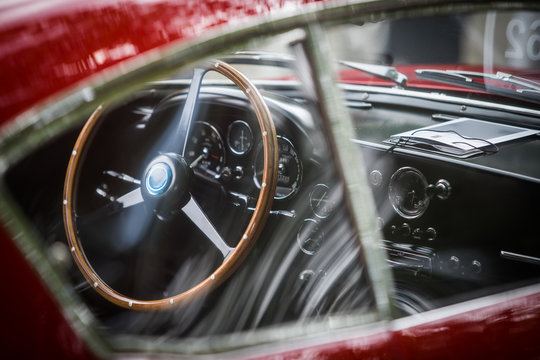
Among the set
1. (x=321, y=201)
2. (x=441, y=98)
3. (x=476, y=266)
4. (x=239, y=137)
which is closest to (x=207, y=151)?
(x=239, y=137)

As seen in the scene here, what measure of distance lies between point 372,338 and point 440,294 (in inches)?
15.0

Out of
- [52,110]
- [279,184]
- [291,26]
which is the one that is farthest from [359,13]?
[279,184]

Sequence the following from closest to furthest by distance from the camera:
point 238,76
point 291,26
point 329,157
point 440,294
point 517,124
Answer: point 291,26 < point 329,157 < point 440,294 < point 238,76 < point 517,124

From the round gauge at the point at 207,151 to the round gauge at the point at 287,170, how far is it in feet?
0.83

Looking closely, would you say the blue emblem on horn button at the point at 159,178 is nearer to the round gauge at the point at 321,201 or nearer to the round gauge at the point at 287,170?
the round gauge at the point at 287,170

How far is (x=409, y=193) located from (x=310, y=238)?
1.87 ft

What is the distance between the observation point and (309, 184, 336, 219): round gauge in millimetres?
1216

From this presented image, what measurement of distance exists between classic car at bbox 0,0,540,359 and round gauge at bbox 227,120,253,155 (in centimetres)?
1

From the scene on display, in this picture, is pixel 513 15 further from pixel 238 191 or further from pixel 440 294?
pixel 238 191

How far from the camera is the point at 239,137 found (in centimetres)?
180

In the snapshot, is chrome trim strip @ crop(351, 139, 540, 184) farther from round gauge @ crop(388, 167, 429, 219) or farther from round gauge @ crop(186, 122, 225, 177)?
round gauge @ crop(186, 122, 225, 177)


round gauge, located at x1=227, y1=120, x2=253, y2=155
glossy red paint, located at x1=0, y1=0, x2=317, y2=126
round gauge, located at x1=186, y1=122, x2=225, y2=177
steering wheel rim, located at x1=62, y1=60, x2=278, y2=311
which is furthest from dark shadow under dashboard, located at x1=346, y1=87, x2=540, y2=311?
glossy red paint, located at x1=0, y1=0, x2=317, y2=126

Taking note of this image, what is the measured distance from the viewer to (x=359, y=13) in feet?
3.25

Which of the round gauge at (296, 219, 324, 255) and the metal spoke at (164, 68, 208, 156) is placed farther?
the metal spoke at (164, 68, 208, 156)
